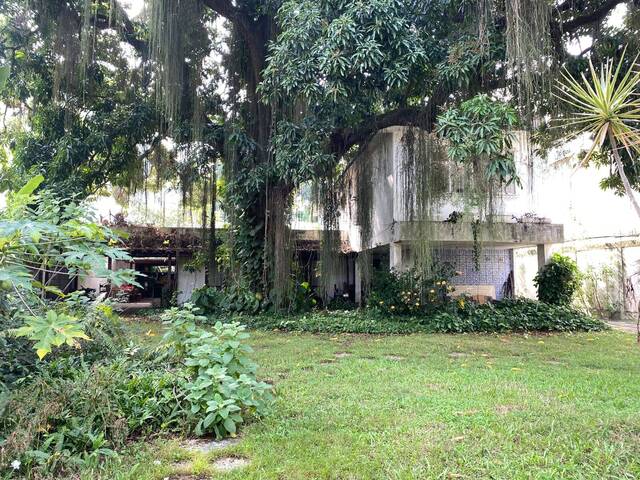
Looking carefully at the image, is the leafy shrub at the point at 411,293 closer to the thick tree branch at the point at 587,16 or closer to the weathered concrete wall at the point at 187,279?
the thick tree branch at the point at 587,16

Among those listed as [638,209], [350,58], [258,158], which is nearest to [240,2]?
[258,158]

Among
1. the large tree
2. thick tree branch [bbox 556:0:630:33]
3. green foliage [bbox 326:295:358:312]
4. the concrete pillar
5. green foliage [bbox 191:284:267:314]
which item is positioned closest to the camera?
the large tree

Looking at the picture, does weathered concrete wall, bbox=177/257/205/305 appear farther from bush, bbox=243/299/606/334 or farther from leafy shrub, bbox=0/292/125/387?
leafy shrub, bbox=0/292/125/387

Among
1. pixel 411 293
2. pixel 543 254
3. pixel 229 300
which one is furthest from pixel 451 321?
pixel 229 300

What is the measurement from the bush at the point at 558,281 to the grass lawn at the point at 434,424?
15.1 ft

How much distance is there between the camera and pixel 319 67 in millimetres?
5969

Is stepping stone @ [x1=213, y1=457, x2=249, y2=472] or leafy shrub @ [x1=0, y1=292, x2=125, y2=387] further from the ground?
leafy shrub @ [x1=0, y1=292, x2=125, y2=387]

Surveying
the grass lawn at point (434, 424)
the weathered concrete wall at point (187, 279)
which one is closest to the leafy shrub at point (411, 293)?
the grass lawn at point (434, 424)

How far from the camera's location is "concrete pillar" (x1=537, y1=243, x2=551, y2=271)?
1040 cm

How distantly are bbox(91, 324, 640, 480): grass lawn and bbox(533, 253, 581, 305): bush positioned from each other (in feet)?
15.1

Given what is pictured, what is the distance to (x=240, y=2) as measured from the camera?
856cm

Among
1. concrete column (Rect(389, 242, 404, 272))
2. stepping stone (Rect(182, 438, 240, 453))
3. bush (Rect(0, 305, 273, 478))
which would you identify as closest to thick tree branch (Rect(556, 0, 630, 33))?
concrete column (Rect(389, 242, 404, 272))

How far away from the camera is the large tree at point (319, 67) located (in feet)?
19.1

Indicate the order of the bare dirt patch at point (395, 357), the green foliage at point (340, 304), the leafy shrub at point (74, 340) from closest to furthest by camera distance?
the leafy shrub at point (74, 340) → the bare dirt patch at point (395, 357) → the green foliage at point (340, 304)
